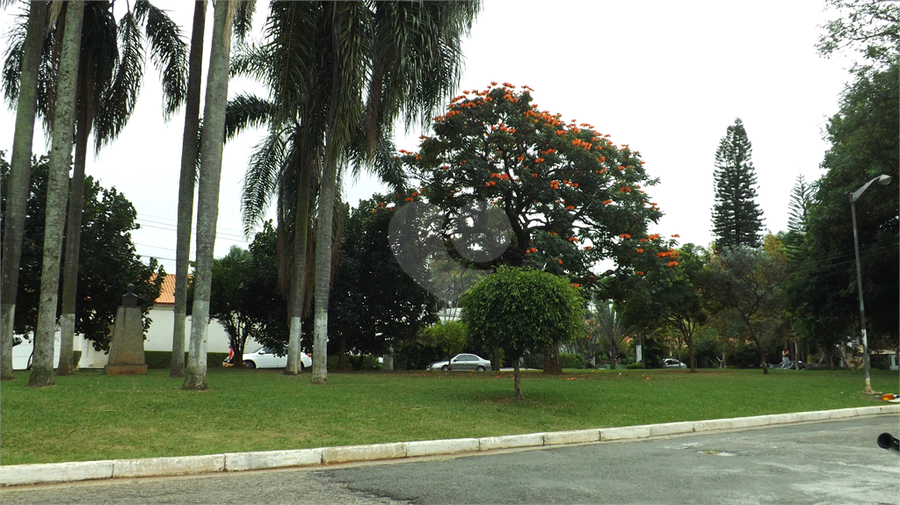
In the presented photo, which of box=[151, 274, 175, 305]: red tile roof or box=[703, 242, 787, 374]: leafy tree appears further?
box=[151, 274, 175, 305]: red tile roof

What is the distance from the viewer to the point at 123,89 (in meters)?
18.5

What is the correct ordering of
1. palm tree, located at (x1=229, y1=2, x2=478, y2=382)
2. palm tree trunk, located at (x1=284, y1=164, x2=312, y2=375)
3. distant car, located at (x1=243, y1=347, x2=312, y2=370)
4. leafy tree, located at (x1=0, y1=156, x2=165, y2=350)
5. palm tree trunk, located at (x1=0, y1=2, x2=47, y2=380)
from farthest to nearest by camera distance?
distant car, located at (x1=243, y1=347, x2=312, y2=370) < leafy tree, located at (x1=0, y1=156, x2=165, y2=350) < palm tree trunk, located at (x1=284, y1=164, x2=312, y2=375) < palm tree, located at (x1=229, y1=2, x2=478, y2=382) < palm tree trunk, located at (x1=0, y1=2, x2=47, y2=380)

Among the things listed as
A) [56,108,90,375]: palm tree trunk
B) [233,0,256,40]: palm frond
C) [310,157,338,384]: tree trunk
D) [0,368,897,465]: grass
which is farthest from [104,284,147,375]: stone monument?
[233,0,256,40]: palm frond

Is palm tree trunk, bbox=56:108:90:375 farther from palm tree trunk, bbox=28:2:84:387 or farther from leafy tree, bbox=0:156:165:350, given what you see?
leafy tree, bbox=0:156:165:350

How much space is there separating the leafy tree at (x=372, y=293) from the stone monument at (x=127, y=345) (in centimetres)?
887

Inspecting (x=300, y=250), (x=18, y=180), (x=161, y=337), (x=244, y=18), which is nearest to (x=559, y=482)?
(x=18, y=180)

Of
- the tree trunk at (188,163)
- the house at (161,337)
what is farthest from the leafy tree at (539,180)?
the house at (161,337)

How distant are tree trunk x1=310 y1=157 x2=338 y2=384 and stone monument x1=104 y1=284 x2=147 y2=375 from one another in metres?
6.07

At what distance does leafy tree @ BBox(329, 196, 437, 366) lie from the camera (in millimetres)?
27391

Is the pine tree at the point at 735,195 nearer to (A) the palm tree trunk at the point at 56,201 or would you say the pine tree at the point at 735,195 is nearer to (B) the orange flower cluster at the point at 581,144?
(B) the orange flower cluster at the point at 581,144

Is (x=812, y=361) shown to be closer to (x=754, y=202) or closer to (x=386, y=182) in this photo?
(x=754, y=202)

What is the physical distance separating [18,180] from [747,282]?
108ft

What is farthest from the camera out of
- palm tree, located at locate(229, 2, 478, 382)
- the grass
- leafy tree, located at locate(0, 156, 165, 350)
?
leafy tree, located at locate(0, 156, 165, 350)

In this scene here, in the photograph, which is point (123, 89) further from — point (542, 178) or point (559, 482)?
point (559, 482)
